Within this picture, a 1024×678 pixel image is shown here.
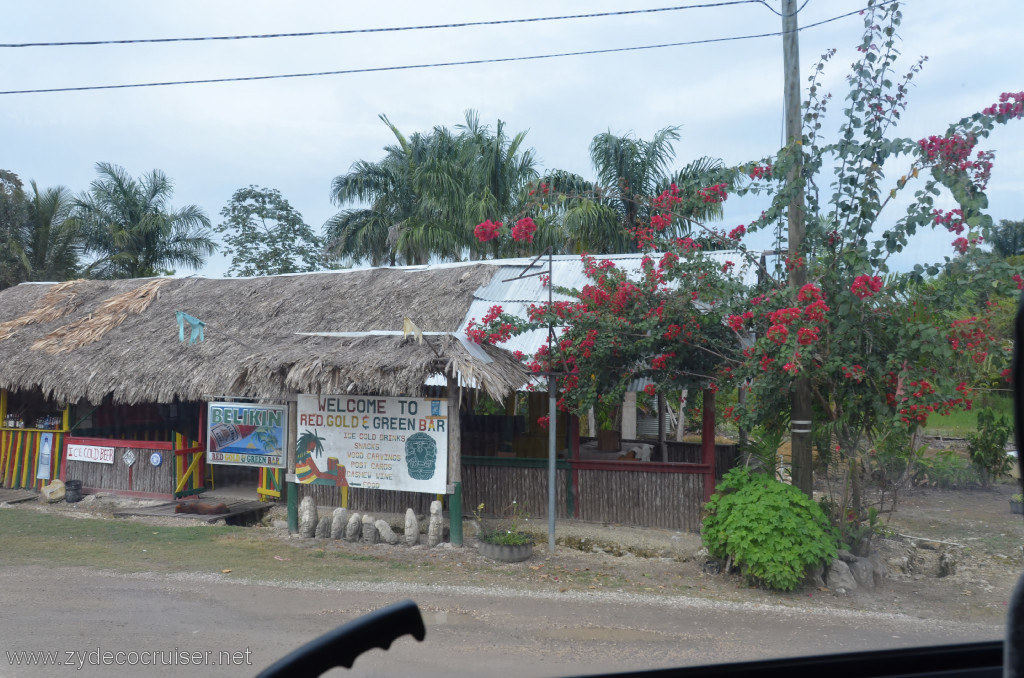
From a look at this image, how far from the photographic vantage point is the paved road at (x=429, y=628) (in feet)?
19.4

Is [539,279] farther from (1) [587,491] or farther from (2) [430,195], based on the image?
(2) [430,195]

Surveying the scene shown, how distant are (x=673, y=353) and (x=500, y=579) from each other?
3.44 m

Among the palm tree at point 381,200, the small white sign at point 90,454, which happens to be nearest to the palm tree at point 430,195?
the palm tree at point 381,200

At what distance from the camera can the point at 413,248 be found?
946 inches

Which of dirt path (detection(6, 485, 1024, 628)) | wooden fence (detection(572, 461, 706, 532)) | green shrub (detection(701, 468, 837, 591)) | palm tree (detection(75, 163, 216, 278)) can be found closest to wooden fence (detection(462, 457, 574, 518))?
wooden fence (detection(572, 461, 706, 532))

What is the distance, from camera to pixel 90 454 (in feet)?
46.1

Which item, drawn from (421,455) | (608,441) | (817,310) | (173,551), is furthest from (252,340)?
(817,310)

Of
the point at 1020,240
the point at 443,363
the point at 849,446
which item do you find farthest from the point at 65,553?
the point at 1020,240

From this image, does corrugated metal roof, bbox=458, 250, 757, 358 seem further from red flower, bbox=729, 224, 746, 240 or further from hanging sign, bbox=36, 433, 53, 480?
hanging sign, bbox=36, 433, 53, 480

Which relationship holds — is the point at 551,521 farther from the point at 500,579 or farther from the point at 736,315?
the point at 736,315

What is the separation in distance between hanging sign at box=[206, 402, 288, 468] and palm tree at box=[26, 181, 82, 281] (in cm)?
1891

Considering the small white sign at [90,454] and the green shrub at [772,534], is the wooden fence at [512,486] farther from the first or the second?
the small white sign at [90,454]

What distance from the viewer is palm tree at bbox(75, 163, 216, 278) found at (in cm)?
2812

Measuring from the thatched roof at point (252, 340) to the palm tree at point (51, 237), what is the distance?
36.1 feet
